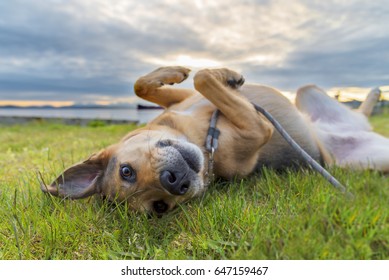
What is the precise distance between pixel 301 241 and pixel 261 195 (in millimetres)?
1052

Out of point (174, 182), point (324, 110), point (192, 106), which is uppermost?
point (192, 106)

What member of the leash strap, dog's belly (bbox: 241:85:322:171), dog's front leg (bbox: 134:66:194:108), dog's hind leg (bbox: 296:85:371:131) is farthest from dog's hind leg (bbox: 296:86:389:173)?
dog's front leg (bbox: 134:66:194:108)

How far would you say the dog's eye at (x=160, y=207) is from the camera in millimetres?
2745

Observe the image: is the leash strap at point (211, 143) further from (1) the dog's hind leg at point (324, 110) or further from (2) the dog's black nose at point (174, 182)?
(1) the dog's hind leg at point (324, 110)

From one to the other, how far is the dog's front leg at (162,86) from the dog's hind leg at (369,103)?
8.14 feet

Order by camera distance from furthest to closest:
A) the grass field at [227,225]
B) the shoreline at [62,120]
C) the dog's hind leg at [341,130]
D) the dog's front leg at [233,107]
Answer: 1. the shoreline at [62,120]
2. the dog's hind leg at [341,130]
3. the dog's front leg at [233,107]
4. the grass field at [227,225]

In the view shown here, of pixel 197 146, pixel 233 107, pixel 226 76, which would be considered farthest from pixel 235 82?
pixel 197 146

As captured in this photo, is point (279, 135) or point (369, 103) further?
point (369, 103)

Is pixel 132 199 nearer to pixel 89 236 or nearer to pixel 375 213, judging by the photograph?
pixel 89 236

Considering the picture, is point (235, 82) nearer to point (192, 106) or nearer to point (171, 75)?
point (192, 106)

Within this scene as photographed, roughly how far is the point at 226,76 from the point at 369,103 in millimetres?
2588

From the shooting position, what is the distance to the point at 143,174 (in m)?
2.62

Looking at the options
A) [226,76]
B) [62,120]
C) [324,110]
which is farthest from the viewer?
[62,120]

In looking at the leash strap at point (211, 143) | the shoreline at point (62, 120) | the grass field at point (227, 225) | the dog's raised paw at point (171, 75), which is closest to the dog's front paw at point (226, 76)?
the leash strap at point (211, 143)
